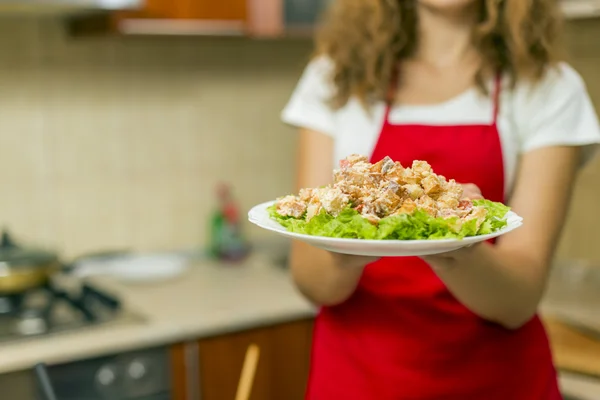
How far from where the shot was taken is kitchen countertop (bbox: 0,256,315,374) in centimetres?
164

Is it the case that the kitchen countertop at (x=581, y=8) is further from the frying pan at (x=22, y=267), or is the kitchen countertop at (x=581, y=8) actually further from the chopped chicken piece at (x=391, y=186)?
the frying pan at (x=22, y=267)

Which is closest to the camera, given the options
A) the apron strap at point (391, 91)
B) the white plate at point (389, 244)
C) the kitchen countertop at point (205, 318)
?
the white plate at point (389, 244)

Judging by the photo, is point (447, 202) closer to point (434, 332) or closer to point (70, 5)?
point (434, 332)

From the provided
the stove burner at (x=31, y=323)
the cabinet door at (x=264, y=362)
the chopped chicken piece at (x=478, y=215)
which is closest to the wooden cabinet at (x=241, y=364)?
the cabinet door at (x=264, y=362)

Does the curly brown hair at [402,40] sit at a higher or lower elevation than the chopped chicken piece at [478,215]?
higher

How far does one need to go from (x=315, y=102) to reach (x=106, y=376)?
80cm

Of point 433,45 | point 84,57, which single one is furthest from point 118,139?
point 433,45

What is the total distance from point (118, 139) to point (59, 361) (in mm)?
792

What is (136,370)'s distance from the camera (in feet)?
5.69

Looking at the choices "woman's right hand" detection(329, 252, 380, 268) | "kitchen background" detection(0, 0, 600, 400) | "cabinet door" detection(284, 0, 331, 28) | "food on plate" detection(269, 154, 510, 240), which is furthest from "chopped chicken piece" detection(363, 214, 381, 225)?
"cabinet door" detection(284, 0, 331, 28)

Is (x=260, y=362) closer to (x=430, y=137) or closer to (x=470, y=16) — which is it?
(x=430, y=137)

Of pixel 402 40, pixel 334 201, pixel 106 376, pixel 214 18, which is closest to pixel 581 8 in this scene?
Result: pixel 402 40

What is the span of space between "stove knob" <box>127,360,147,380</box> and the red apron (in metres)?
0.62

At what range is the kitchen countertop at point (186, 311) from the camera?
64.7 inches
